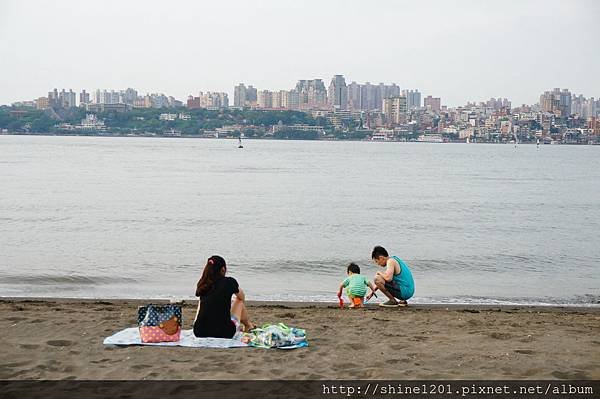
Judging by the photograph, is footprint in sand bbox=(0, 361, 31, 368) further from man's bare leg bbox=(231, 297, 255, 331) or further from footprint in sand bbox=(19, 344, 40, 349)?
man's bare leg bbox=(231, 297, 255, 331)

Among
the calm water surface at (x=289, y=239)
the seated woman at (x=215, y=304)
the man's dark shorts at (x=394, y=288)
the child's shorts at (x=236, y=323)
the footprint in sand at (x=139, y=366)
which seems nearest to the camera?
the footprint in sand at (x=139, y=366)

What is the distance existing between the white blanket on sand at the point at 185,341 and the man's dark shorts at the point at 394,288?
3.45 m

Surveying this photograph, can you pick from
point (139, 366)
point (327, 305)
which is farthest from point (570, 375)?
point (327, 305)

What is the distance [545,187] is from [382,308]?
42.9 metres

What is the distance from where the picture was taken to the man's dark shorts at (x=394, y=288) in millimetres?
10180

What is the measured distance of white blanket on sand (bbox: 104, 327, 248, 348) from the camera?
7.07 m

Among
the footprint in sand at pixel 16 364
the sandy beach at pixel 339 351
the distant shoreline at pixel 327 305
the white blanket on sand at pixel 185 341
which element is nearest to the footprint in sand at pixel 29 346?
the sandy beach at pixel 339 351

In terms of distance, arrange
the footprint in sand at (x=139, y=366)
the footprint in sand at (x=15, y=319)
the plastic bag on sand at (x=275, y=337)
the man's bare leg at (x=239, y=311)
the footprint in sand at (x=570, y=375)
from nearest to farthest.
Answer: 1. the footprint in sand at (x=570, y=375)
2. the footprint in sand at (x=139, y=366)
3. the plastic bag on sand at (x=275, y=337)
4. the man's bare leg at (x=239, y=311)
5. the footprint in sand at (x=15, y=319)

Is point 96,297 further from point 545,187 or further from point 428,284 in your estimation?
point 545,187

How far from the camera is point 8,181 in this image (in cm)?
4319

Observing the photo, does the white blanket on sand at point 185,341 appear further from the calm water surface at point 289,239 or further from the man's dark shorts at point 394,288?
the calm water surface at point 289,239

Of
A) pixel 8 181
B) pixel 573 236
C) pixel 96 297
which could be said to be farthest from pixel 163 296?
pixel 8 181

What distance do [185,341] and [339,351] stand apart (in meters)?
1.51

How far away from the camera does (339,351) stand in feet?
22.8
